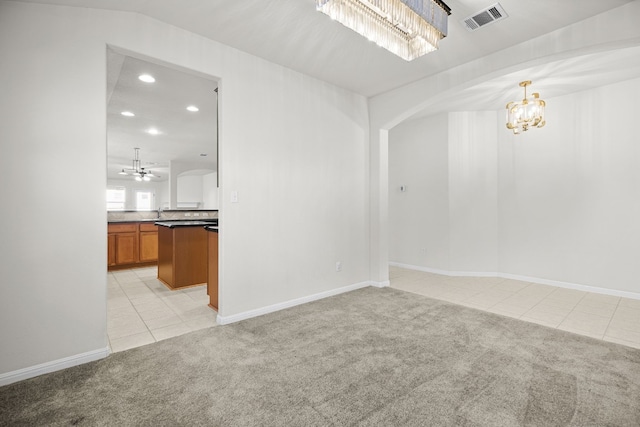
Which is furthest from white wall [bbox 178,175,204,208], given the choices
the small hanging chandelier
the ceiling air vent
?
the ceiling air vent

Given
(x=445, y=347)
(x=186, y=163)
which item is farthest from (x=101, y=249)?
(x=186, y=163)

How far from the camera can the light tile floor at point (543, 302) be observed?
9.52 feet

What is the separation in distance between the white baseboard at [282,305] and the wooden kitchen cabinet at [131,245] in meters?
3.82

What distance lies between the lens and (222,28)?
2684mm

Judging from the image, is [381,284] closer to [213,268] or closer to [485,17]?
[213,268]


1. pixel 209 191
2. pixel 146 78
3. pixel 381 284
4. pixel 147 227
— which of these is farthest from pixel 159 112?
pixel 209 191

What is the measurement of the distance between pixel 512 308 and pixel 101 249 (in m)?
4.22

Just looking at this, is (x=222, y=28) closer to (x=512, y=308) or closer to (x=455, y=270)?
(x=512, y=308)

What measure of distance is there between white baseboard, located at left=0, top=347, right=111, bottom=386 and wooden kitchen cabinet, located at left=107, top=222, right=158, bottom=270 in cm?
389

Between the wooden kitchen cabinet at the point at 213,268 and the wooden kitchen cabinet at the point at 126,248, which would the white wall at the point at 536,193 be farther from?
the wooden kitchen cabinet at the point at 126,248

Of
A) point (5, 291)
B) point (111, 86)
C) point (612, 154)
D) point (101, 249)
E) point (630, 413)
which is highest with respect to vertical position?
point (111, 86)

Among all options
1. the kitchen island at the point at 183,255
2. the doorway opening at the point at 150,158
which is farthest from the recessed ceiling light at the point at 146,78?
the kitchen island at the point at 183,255

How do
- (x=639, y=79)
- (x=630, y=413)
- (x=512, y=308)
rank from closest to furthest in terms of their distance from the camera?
1. (x=630, y=413)
2. (x=512, y=308)
3. (x=639, y=79)

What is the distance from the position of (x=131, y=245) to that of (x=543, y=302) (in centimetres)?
683
